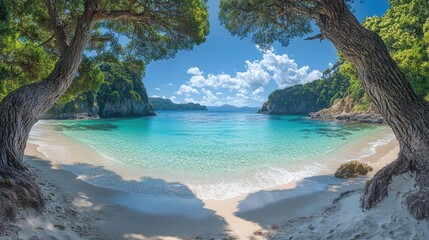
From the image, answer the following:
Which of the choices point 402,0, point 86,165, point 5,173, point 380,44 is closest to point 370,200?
point 380,44

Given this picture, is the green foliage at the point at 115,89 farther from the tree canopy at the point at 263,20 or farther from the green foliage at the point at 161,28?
the tree canopy at the point at 263,20

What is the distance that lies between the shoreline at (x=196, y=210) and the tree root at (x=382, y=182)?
208cm

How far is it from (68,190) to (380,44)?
9047 mm

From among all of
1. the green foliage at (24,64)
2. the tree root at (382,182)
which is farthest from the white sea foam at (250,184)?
the green foliage at (24,64)

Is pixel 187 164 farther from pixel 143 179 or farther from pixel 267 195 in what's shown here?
pixel 267 195

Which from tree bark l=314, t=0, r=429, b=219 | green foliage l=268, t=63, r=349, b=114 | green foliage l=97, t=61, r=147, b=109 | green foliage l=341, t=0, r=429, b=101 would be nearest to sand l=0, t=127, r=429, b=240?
tree bark l=314, t=0, r=429, b=219

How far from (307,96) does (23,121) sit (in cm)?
13473

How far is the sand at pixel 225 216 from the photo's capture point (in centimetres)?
379

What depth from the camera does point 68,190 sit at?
25.8ft

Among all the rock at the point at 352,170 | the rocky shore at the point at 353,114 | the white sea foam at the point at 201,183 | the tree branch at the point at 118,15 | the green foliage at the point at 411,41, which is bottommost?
the white sea foam at the point at 201,183

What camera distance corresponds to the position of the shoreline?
5.46m

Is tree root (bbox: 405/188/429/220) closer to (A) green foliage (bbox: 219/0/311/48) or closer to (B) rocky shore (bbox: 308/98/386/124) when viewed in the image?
(A) green foliage (bbox: 219/0/311/48)

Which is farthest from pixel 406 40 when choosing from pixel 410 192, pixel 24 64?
pixel 24 64

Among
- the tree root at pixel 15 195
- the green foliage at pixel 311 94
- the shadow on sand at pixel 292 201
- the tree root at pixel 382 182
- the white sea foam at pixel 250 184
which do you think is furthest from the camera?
the green foliage at pixel 311 94
